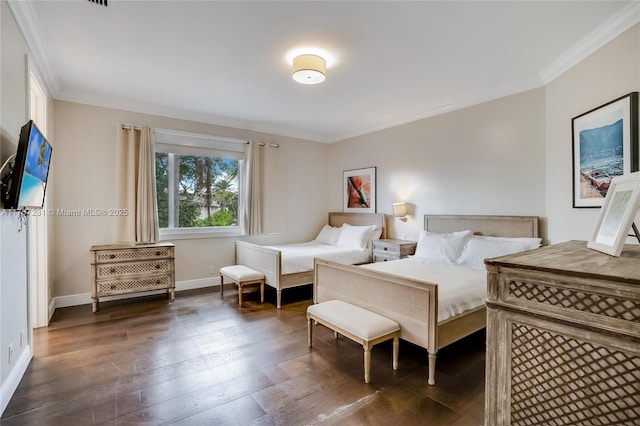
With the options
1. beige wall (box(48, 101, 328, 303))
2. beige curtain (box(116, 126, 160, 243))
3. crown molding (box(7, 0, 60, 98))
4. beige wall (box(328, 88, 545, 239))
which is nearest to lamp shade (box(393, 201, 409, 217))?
beige wall (box(328, 88, 545, 239))

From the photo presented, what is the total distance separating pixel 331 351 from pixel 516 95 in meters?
3.53

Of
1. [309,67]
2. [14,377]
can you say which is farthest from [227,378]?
[309,67]

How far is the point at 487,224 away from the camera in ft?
12.4

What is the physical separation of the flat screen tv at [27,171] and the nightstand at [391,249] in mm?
3919

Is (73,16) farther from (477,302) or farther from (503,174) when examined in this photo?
(503,174)

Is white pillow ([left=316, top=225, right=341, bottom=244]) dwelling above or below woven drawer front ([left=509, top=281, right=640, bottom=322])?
below

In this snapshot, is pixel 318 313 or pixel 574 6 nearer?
pixel 574 6

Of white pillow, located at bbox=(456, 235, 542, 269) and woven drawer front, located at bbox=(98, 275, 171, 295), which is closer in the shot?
white pillow, located at bbox=(456, 235, 542, 269)

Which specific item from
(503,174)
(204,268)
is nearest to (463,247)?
(503,174)

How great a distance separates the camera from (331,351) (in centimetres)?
277

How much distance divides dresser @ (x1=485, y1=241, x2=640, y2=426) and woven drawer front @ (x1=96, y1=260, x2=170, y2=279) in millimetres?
4113

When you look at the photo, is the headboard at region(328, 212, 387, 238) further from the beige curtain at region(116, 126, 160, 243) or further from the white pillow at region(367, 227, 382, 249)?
the beige curtain at region(116, 126, 160, 243)

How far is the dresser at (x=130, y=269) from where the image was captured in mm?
3758

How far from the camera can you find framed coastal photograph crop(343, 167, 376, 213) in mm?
5375
